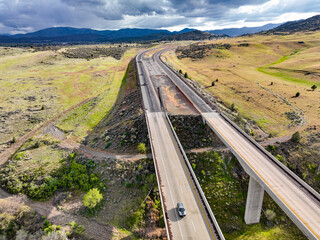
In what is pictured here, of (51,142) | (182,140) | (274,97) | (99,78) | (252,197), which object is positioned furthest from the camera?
(99,78)

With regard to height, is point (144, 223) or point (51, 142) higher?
point (51, 142)

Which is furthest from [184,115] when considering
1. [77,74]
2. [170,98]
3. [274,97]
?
[77,74]

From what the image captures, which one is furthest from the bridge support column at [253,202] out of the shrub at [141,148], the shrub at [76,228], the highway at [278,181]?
the shrub at [76,228]

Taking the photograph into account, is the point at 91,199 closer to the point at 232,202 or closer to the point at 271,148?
the point at 232,202

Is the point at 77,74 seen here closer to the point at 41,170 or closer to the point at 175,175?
the point at 41,170

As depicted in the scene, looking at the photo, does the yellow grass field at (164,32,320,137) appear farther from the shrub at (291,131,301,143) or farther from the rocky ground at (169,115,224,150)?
the rocky ground at (169,115,224,150)

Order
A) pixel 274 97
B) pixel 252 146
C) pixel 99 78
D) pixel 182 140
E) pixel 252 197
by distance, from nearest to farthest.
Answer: pixel 252 197, pixel 252 146, pixel 182 140, pixel 274 97, pixel 99 78

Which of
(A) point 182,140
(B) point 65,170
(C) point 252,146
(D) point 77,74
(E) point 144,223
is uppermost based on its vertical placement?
(D) point 77,74
